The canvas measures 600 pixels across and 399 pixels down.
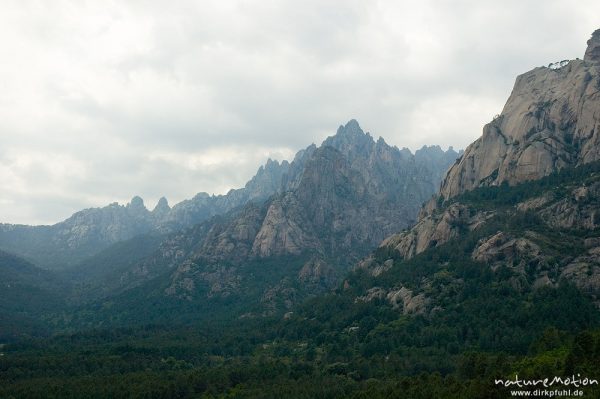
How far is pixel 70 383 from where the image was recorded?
179 meters

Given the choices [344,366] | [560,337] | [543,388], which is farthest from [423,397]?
[344,366]

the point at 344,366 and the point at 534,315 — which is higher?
the point at 534,315

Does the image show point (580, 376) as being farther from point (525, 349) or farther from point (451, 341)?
point (451, 341)

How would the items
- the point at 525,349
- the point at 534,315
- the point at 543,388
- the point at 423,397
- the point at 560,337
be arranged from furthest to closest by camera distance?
the point at 534,315, the point at 525,349, the point at 560,337, the point at 423,397, the point at 543,388

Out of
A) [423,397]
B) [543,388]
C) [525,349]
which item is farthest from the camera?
[525,349]

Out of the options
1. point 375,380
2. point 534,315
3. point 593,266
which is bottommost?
point 375,380

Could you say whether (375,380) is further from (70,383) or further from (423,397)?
(70,383)

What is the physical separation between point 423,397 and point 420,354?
6859cm

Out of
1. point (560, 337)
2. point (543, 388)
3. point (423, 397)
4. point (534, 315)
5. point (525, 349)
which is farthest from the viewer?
point (534, 315)

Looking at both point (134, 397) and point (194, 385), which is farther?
point (194, 385)

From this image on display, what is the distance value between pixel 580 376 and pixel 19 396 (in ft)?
476

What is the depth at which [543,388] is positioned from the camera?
368 ft

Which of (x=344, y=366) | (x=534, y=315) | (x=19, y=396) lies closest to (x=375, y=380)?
(x=344, y=366)

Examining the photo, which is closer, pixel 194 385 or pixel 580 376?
pixel 580 376
